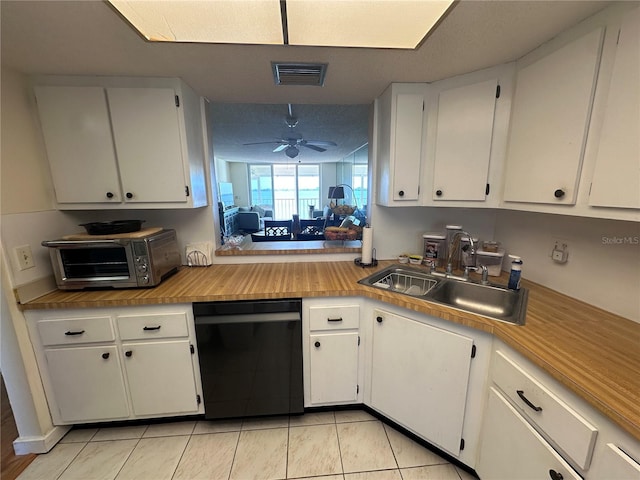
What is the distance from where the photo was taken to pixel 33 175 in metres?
1.49

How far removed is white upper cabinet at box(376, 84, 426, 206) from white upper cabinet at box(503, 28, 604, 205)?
50 cm

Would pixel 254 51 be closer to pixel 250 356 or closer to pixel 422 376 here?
pixel 250 356

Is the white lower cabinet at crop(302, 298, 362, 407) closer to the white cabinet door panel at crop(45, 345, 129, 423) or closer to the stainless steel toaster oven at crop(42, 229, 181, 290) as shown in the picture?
the stainless steel toaster oven at crop(42, 229, 181, 290)

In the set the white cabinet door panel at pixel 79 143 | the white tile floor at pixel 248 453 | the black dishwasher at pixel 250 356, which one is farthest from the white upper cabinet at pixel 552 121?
the white cabinet door panel at pixel 79 143

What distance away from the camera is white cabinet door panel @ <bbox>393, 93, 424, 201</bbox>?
1627mm

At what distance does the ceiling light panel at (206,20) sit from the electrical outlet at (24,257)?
51.6 inches

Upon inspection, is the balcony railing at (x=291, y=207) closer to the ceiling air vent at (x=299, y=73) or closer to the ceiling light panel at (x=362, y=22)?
the ceiling air vent at (x=299, y=73)

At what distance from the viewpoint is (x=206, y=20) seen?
1.01 metres

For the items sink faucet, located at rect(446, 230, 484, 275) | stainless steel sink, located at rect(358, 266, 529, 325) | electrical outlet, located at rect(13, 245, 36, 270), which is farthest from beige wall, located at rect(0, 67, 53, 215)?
sink faucet, located at rect(446, 230, 484, 275)

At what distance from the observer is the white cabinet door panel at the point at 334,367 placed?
155cm

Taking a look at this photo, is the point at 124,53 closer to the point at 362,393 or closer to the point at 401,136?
the point at 401,136

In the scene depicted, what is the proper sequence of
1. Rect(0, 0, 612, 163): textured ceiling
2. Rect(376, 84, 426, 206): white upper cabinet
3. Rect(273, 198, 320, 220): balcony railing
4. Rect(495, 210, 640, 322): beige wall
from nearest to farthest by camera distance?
Rect(0, 0, 612, 163): textured ceiling, Rect(495, 210, 640, 322): beige wall, Rect(376, 84, 426, 206): white upper cabinet, Rect(273, 198, 320, 220): balcony railing

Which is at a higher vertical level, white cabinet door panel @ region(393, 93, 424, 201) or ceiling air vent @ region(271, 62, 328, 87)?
ceiling air vent @ region(271, 62, 328, 87)

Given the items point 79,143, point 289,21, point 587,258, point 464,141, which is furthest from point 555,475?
point 79,143
